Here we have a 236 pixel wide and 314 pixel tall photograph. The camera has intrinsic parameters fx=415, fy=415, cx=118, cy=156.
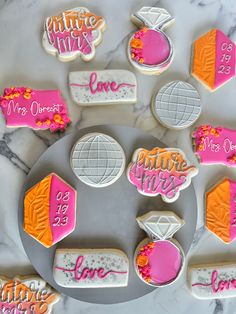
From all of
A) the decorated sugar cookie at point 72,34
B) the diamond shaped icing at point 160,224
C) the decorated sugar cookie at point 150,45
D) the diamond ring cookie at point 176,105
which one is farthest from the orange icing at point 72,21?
the diamond shaped icing at point 160,224

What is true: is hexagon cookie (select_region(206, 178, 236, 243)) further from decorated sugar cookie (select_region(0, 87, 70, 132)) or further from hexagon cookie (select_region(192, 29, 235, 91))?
decorated sugar cookie (select_region(0, 87, 70, 132))

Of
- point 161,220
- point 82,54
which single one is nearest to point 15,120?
point 82,54

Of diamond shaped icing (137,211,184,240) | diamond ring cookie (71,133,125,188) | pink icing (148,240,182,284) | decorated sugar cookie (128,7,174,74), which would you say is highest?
decorated sugar cookie (128,7,174,74)

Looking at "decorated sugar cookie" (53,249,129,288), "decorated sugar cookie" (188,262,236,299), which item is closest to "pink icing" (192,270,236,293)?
"decorated sugar cookie" (188,262,236,299)

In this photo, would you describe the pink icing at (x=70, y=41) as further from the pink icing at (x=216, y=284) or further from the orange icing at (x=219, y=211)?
the pink icing at (x=216, y=284)

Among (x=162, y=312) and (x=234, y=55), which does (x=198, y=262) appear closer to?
(x=162, y=312)

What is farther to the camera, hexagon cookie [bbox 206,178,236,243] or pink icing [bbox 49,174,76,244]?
hexagon cookie [bbox 206,178,236,243]
